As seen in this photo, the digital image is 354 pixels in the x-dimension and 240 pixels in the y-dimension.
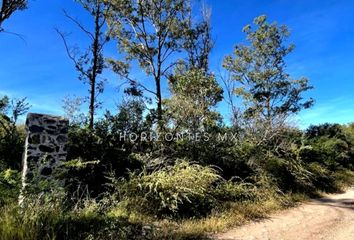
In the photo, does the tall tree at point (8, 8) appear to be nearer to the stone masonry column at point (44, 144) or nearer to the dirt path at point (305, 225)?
the stone masonry column at point (44, 144)

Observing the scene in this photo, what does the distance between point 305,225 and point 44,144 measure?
6010mm

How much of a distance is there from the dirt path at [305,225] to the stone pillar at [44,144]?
393 cm

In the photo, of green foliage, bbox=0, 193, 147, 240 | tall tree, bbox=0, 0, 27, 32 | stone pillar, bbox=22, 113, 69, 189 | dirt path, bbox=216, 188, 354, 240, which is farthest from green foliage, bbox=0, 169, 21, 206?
tall tree, bbox=0, 0, 27, 32

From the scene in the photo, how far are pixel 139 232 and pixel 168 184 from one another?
2.14 metres

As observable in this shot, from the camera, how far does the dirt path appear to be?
7391 mm

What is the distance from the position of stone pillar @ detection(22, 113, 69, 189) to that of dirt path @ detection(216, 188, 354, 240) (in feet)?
12.9

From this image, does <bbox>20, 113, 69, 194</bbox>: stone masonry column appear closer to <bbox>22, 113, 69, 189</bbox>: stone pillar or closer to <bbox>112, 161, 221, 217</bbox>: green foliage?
<bbox>22, 113, 69, 189</bbox>: stone pillar

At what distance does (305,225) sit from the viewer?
8.30m

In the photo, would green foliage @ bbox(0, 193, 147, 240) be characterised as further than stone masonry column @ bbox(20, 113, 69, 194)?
No

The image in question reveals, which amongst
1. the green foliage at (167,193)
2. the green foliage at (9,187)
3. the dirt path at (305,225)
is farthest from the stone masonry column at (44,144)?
the dirt path at (305,225)

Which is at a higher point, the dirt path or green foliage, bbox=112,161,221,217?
green foliage, bbox=112,161,221,217

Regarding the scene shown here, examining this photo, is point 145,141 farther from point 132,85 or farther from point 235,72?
point 235,72

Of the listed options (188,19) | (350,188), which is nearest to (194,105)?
(350,188)

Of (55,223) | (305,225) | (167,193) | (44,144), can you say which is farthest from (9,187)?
(305,225)
